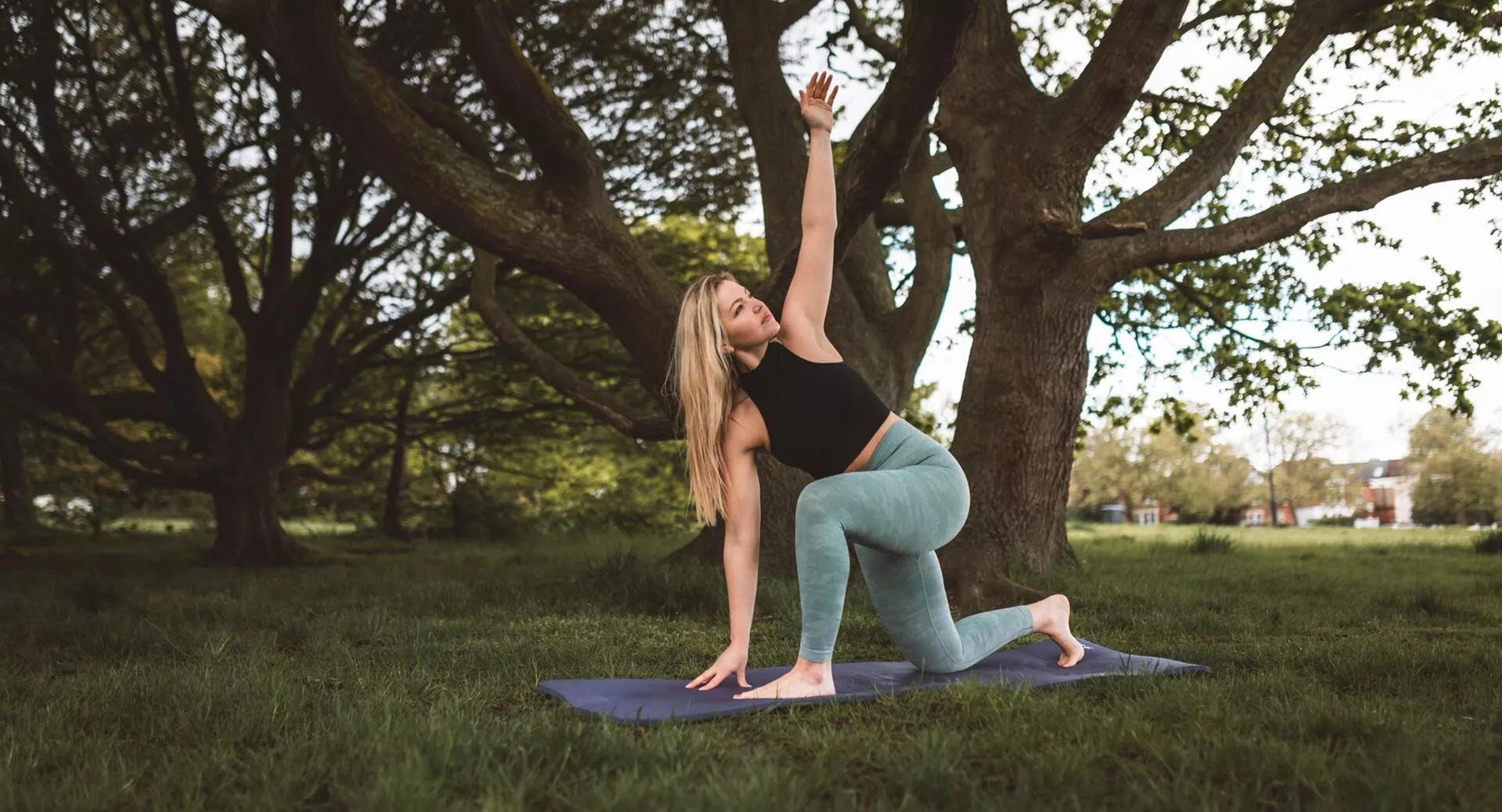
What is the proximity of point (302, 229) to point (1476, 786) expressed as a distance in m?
13.3

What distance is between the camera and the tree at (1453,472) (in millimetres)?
32969

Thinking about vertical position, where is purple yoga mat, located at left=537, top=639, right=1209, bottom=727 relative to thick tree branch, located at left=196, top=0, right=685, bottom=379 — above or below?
below

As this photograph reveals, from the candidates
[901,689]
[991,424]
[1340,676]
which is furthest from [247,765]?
[991,424]

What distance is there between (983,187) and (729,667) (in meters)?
5.13

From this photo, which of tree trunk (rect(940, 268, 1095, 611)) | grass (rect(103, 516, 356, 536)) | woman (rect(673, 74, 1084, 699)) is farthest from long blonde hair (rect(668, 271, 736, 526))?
grass (rect(103, 516, 356, 536))

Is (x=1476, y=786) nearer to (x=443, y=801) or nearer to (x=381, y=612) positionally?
(x=443, y=801)

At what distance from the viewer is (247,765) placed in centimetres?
267

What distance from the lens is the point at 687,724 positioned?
3059 mm

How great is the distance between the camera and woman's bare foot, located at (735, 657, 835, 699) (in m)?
3.39

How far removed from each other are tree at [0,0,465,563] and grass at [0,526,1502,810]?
5733 millimetres

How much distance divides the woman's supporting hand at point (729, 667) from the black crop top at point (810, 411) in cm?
72

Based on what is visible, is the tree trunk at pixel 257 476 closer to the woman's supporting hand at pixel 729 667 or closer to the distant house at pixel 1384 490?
the woman's supporting hand at pixel 729 667

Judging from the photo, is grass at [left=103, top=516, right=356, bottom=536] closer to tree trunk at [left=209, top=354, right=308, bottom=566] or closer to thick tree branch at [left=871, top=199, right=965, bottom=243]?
tree trunk at [left=209, top=354, right=308, bottom=566]

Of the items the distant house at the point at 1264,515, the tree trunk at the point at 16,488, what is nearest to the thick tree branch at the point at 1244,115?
the tree trunk at the point at 16,488
